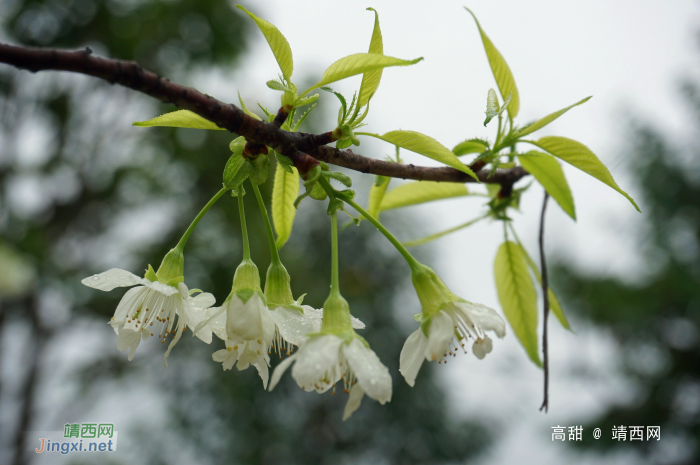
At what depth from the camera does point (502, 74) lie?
0.53 m

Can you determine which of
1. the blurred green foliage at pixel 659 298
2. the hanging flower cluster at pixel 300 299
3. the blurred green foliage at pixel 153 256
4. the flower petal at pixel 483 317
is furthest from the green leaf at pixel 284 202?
the blurred green foliage at pixel 659 298

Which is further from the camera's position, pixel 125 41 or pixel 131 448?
pixel 125 41

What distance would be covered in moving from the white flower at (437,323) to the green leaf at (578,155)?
0.55 ft

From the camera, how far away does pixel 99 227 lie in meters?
3.42

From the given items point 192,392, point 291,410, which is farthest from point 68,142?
point 291,410

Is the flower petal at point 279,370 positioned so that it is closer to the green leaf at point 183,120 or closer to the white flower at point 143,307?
the white flower at point 143,307

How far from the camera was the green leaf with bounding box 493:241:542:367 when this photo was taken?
632 millimetres

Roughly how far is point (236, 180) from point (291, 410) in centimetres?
339

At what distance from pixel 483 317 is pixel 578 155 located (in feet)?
0.68

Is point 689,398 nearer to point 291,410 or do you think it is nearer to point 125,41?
point 291,410

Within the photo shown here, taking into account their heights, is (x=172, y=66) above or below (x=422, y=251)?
above

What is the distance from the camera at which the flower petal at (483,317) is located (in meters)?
0.36

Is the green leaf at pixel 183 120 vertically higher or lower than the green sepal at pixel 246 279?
higher

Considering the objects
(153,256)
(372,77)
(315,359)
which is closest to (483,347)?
(315,359)
